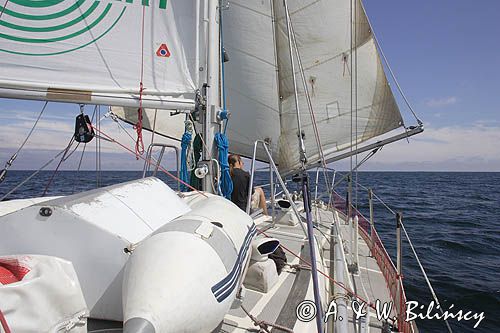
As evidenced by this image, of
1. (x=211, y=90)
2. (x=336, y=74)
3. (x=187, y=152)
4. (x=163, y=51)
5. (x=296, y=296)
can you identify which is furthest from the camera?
(x=336, y=74)

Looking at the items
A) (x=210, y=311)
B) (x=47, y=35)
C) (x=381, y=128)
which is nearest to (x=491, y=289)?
(x=381, y=128)

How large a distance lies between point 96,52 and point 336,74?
21.1 ft

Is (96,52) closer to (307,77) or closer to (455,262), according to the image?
(307,77)

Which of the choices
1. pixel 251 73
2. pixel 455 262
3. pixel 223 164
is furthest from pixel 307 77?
pixel 455 262

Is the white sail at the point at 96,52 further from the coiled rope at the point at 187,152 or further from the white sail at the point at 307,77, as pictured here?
the white sail at the point at 307,77

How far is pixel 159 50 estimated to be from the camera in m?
3.47

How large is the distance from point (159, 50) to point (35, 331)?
10.1ft

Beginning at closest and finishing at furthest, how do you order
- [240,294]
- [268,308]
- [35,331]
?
1. [35,331]
2. [240,294]
3. [268,308]

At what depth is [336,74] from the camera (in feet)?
26.4

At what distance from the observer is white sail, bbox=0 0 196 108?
9.84 ft

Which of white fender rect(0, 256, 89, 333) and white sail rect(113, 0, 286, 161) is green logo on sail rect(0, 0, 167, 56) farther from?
white sail rect(113, 0, 286, 161)

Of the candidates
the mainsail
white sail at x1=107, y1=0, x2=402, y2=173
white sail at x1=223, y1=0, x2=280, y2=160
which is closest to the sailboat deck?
the mainsail

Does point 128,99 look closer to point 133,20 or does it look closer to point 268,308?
point 133,20

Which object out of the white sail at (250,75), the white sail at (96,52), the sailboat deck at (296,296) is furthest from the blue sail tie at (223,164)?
the white sail at (250,75)
